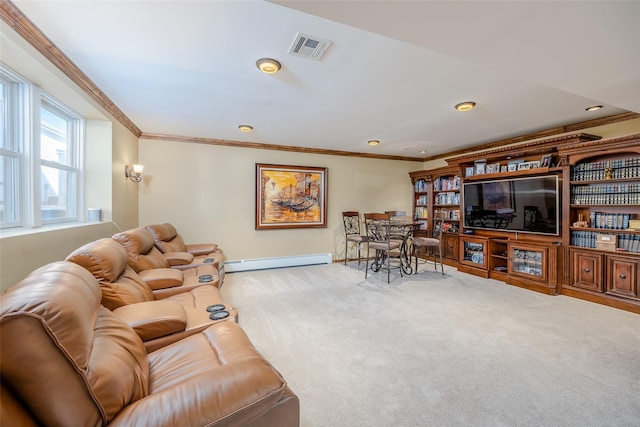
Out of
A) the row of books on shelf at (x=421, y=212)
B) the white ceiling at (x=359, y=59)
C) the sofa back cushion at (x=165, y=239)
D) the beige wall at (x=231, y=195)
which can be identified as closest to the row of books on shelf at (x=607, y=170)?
the white ceiling at (x=359, y=59)

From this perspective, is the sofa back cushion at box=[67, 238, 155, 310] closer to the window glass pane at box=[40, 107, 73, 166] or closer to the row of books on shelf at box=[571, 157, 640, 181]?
the window glass pane at box=[40, 107, 73, 166]

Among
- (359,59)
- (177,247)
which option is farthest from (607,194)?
(177,247)

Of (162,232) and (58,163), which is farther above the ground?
(58,163)

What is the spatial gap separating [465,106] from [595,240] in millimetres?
2453

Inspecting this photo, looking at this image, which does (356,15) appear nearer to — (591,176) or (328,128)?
(328,128)

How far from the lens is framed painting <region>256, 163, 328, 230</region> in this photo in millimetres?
5094

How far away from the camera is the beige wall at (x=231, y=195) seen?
14.7 feet

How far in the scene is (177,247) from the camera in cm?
384

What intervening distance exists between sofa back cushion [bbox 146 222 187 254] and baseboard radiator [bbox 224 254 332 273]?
104cm

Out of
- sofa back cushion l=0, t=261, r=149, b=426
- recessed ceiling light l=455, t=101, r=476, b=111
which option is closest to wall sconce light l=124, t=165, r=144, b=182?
sofa back cushion l=0, t=261, r=149, b=426

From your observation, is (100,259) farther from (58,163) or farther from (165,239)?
(165,239)

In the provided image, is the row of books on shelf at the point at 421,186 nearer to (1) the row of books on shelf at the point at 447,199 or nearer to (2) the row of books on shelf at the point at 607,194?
(1) the row of books on shelf at the point at 447,199

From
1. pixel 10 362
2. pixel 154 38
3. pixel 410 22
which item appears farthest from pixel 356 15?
pixel 10 362

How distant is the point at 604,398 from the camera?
68.0 inches
